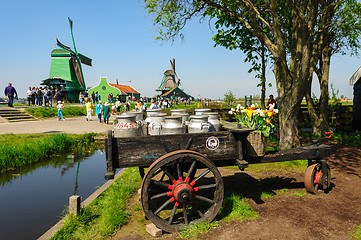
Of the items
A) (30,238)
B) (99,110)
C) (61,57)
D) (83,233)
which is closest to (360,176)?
(83,233)

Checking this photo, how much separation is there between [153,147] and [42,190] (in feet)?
13.6

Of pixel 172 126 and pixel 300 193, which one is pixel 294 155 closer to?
pixel 300 193

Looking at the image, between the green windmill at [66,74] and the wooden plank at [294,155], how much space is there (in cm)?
3882

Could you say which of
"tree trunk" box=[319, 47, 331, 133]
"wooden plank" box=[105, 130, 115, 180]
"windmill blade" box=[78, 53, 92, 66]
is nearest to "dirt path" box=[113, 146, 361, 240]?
"wooden plank" box=[105, 130, 115, 180]

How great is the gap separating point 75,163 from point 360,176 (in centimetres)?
784

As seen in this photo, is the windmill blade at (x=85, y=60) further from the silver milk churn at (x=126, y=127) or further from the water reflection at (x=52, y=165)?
the silver milk churn at (x=126, y=127)

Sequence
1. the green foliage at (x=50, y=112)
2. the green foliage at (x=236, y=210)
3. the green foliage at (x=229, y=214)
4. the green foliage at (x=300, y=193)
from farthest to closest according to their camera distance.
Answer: the green foliage at (x=50, y=112) < the green foliage at (x=300, y=193) < the green foliage at (x=236, y=210) < the green foliage at (x=229, y=214)

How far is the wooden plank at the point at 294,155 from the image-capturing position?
343cm

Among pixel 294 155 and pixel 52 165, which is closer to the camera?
pixel 294 155

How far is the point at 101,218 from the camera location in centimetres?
351

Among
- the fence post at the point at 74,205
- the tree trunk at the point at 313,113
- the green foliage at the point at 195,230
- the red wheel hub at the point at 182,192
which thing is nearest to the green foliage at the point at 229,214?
the green foliage at the point at 195,230

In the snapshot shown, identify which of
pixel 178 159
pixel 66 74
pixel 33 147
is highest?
pixel 66 74

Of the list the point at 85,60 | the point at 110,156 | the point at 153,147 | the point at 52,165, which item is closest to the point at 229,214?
the point at 153,147

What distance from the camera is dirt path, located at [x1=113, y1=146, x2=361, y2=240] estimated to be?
2.92 m
